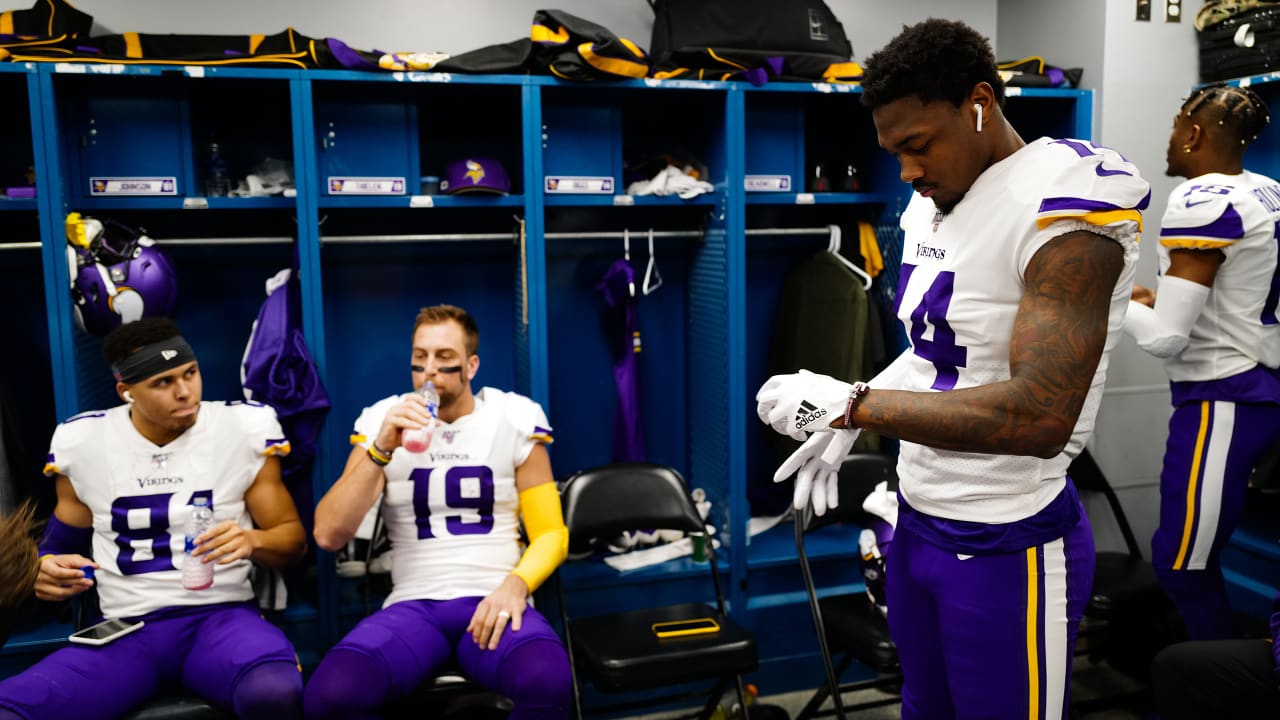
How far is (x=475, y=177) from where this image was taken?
9.50 ft

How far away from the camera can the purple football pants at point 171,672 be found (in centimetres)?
196

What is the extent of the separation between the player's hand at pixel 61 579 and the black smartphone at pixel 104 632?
0.13m

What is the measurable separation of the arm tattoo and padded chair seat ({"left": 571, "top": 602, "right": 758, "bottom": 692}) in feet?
4.23

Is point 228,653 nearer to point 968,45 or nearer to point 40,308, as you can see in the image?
point 40,308

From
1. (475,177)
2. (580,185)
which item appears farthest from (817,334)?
(475,177)

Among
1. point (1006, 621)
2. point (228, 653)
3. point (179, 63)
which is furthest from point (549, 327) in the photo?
point (1006, 621)

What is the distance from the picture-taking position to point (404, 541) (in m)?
2.47

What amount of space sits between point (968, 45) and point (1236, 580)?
2730mm

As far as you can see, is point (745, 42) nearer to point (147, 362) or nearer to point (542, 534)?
point (542, 534)

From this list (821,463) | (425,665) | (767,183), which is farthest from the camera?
(767,183)

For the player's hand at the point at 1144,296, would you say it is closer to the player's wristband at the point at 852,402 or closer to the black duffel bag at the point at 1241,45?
the black duffel bag at the point at 1241,45

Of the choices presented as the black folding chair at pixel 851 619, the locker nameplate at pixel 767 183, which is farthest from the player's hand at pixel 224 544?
the locker nameplate at pixel 767 183

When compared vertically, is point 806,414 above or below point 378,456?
above

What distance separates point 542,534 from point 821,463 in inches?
43.2
